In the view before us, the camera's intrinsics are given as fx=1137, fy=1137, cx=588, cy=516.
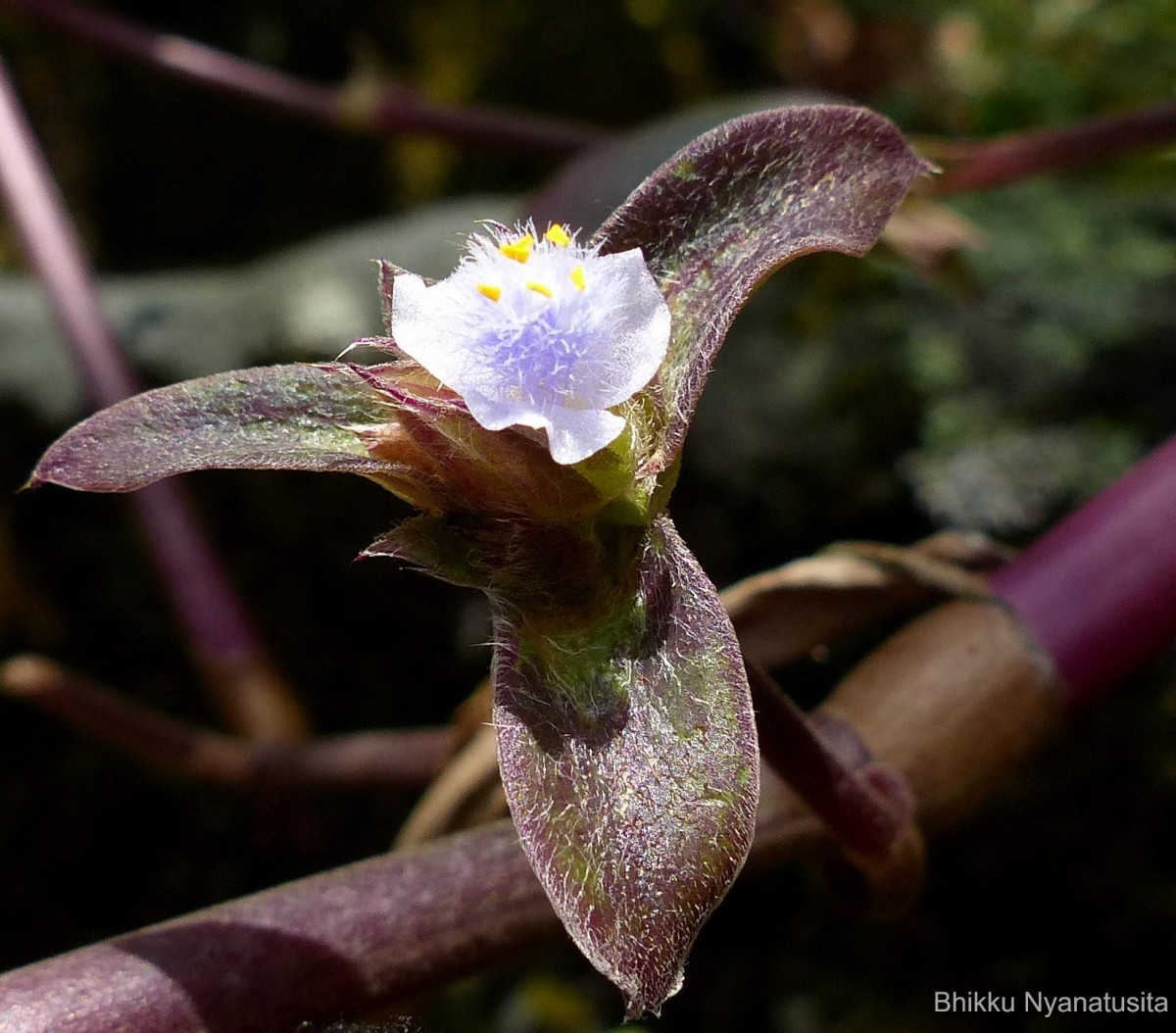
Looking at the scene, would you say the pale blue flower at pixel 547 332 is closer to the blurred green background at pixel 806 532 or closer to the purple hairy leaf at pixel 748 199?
the purple hairy leaf at pixel 748 199

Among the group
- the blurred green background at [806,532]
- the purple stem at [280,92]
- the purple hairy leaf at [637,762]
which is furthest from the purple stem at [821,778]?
A: the purple stem at [280,92]

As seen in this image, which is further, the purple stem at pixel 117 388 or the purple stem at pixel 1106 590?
the purple stem at pixel 117 388

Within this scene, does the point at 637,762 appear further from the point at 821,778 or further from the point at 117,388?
the point at 117,388

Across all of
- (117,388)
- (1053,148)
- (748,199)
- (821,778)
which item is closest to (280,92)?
(117,388)

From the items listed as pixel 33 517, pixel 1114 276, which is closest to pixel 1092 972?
pixel 1114 276

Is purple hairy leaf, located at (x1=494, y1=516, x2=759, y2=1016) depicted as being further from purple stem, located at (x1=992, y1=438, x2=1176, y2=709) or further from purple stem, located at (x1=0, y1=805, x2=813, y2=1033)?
purple stem, located at (x1=992, y1=438, x2=1176, y2=709)

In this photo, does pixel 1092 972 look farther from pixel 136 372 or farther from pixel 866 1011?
pixel 136 372
